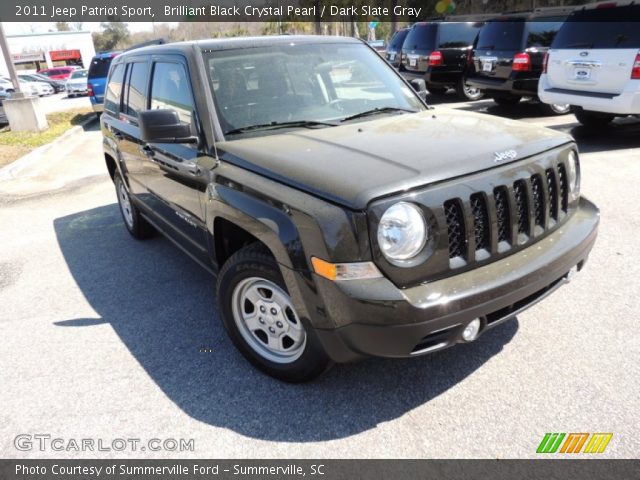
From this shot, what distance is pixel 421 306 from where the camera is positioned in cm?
220

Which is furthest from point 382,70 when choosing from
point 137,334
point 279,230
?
point 137,334

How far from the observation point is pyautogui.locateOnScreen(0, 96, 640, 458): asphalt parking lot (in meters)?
2.51

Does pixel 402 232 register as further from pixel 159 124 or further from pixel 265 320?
pixel 159 124

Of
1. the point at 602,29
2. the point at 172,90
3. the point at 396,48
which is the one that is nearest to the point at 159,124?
the point at 172,90

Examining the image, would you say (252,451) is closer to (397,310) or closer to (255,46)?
(397,310)

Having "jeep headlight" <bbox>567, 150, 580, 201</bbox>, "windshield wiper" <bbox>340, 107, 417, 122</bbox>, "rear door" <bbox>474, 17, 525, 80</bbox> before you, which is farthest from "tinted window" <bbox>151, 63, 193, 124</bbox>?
"rear door" <bbox>474, 17, 525, 80</bbox>

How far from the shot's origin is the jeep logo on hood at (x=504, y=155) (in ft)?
8.42

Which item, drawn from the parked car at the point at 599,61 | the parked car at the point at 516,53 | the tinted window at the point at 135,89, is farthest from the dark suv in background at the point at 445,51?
the tinted window at the point at 135,89

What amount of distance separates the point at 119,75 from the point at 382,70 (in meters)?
2.65

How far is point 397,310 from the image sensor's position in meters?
2.20

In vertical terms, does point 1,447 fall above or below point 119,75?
below

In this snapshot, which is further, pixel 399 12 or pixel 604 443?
pixel 399 12

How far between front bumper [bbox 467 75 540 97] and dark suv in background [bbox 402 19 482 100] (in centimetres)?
207

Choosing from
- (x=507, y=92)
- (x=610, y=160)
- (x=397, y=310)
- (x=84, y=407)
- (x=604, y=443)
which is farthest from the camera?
(x=507, y=92)
